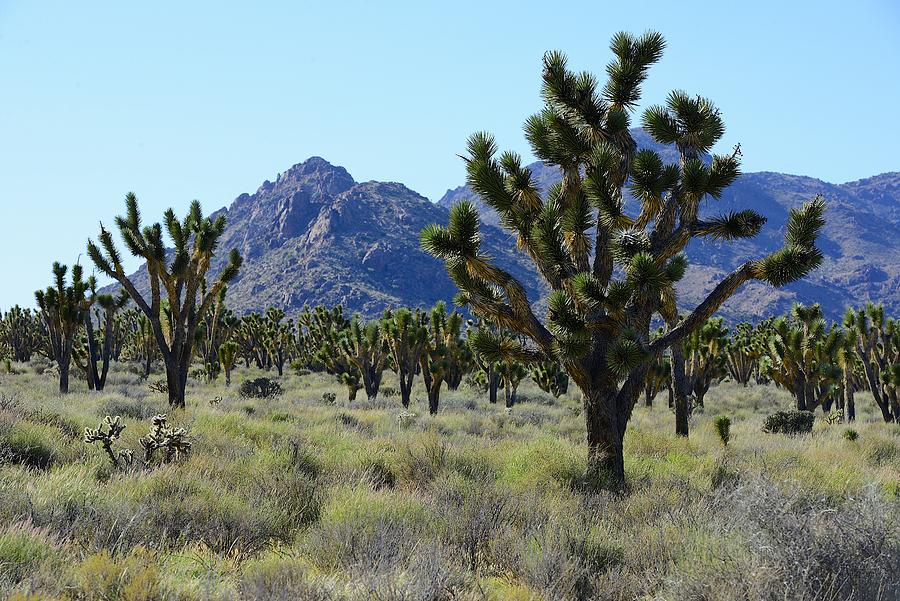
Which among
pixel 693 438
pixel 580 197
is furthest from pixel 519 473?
pixel 693 438

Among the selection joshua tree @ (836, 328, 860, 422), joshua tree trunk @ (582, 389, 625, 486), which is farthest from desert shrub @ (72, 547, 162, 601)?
joshua tree @ (836, 328, 860, 422)

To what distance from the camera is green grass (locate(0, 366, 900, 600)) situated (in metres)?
4.34

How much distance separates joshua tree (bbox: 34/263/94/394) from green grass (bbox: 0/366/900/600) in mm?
14221

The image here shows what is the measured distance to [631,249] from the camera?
30.7ft

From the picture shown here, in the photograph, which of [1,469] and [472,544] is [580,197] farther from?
[1,469]

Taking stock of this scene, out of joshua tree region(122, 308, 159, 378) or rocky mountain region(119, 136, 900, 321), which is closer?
joshua tree region(122, 308, 159, 378)

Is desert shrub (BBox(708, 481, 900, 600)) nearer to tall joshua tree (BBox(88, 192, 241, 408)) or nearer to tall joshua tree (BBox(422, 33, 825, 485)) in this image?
tall joshua tree (BBox(422, 33, 825, 485))

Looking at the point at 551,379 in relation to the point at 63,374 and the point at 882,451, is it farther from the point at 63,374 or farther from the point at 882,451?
the point at 63,374

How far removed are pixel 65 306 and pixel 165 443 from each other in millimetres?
18247

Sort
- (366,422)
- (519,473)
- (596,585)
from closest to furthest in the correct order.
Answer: (596,585)
(519,473)
(366,422)

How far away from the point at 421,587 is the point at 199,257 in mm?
14550

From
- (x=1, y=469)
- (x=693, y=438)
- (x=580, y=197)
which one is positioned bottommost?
(x=693, y=438)

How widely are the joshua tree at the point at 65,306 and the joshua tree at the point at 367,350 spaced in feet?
31.7

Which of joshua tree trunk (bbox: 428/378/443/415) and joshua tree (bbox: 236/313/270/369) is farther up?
joshua tree (bbox: 236/313/270/369)
